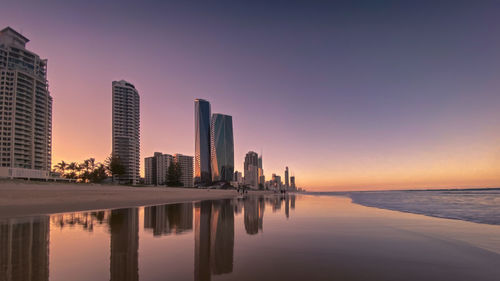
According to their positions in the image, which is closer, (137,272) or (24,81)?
(137,272)

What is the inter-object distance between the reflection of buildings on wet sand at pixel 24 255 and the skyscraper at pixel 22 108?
119 m

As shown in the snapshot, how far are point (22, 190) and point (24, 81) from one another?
110 meters

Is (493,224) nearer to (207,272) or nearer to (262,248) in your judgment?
(262,248)

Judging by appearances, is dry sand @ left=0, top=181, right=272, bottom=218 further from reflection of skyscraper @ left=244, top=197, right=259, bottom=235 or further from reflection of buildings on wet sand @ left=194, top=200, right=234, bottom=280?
reflection of buildings on wet sand @ left=194, top=200, right=234, bottom=280

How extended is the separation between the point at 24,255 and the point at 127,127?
169521mm

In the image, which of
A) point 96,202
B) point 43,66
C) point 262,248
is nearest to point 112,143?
point 43,66

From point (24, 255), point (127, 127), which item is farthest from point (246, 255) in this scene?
point (127, 127)

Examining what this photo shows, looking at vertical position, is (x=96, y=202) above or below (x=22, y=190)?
below

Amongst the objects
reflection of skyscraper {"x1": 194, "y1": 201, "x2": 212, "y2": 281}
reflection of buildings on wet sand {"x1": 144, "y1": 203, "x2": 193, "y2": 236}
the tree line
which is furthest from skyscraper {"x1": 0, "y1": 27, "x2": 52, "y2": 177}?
reflection of skyscraper {"x1": 194, "y1": 201, "x2": 212, "y2": 281}

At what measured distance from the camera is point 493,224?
18578 millimetres

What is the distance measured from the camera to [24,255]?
954 cm

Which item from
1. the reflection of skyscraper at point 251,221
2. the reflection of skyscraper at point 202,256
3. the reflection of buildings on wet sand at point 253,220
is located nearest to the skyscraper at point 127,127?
the reflection of buildings on wet sand at point 253,220

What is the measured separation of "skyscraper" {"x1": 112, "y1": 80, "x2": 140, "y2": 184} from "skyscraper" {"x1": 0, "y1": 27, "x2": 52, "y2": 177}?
39.9 meters

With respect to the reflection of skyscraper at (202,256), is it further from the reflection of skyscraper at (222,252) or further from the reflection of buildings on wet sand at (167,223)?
the reflection of buildings on wet sand at (167,223)
